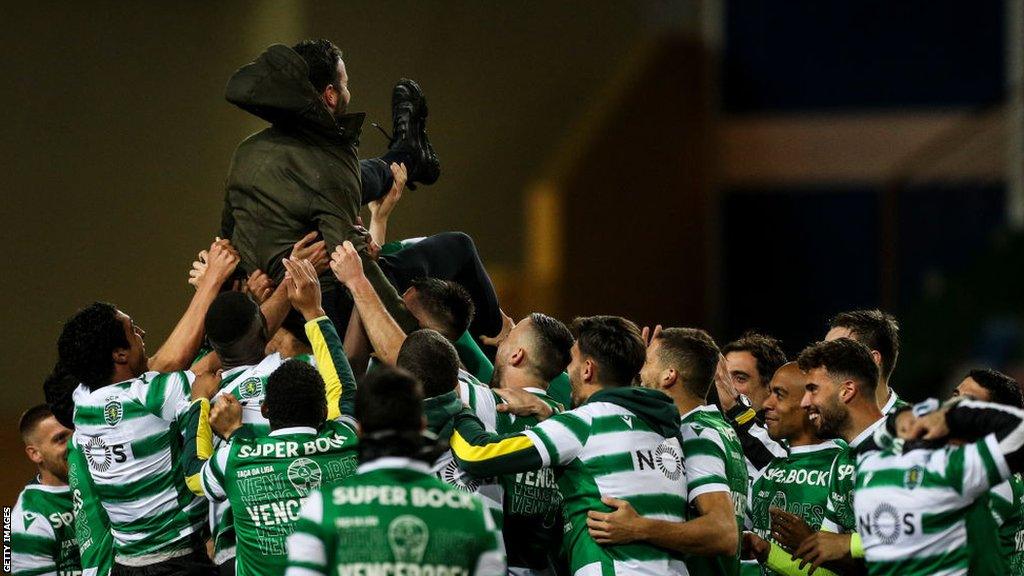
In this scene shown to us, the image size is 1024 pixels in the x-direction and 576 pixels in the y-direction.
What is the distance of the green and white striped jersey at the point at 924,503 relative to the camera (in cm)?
436

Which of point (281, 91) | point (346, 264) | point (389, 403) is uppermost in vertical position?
point (281, 91)

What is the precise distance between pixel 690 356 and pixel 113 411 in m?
2.04

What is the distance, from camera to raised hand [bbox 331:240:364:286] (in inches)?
217

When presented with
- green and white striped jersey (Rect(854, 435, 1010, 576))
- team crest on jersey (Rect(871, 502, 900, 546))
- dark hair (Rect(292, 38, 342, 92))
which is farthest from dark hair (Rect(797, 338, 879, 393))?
dark hair (Rect(292, 38, 342, 92))

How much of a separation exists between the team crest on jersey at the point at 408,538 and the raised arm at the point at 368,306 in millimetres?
1797

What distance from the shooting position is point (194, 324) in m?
5.62

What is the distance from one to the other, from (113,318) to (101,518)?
914mm

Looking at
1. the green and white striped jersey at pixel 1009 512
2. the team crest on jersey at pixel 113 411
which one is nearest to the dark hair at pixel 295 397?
the team crest on jersey at pixel 113 411

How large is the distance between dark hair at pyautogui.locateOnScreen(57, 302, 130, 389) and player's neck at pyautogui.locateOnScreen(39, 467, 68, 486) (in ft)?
5.16

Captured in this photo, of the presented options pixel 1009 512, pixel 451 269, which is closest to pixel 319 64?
pixel 451 269

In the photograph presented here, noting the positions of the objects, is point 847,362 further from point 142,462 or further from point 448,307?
point 142,462

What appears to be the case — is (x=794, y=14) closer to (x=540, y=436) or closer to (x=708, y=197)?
(x=708, y=197)

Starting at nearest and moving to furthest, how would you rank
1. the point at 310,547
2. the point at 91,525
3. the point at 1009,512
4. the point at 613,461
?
the point at 310,547 < the point at 613,461 < the point at 1009,512 < the point at 91,525

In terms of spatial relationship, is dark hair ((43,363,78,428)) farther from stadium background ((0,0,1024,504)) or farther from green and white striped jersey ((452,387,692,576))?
stadium background ((0,0,1024,504))
